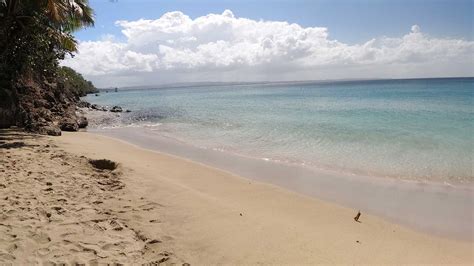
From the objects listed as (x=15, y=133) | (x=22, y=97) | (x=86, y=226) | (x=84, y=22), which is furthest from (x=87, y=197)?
(x=84, y=22)

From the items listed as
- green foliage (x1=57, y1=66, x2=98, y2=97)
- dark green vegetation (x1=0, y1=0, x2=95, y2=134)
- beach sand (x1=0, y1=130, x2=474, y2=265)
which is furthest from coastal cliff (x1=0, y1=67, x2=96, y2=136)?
beach sand (x1=0, y1=130, x2=474, y2=265)

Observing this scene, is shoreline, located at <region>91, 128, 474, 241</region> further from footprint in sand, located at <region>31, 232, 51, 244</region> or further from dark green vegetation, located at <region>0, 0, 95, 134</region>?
dark green vegetation, located at <region>0, 0, 95, 134</region>

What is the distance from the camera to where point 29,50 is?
40.7ft

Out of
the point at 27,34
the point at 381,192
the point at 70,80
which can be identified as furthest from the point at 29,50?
the point at 70,80

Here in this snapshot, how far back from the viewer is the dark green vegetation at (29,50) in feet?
39.7

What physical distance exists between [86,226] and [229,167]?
6114 millimetres

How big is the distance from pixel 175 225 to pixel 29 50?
10605mm

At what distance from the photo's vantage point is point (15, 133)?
471 inches

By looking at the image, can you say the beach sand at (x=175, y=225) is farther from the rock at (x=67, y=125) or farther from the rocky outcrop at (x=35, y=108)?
the rock at (x=67, y=125)

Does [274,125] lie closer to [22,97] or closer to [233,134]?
[233,134]

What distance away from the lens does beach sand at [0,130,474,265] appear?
4.39 m

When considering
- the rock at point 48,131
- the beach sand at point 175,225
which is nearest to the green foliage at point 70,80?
the rock at point 48,131

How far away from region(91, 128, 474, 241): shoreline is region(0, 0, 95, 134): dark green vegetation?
696 centimetres

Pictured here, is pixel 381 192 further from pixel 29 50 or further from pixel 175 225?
pixel 29 50
